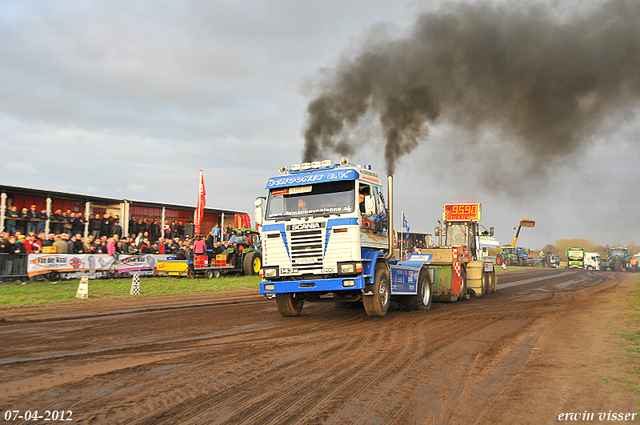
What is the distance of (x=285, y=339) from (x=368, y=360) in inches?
74.7

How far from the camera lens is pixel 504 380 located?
5.10 metres

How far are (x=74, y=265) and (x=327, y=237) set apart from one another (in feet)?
43.4

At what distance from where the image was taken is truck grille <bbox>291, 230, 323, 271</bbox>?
936 centimetres

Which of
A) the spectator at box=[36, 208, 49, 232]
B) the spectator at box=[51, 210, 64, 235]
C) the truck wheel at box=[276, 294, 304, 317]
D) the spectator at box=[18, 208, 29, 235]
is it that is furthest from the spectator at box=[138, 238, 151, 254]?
the truck wheel at box=[276, 294, 304, 317]

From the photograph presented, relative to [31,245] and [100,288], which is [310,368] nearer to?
[100,288]

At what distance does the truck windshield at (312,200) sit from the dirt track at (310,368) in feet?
7.54

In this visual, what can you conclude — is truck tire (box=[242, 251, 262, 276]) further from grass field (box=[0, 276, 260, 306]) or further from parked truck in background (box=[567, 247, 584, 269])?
parked truck in background (box=[567, 247, 584, 269])

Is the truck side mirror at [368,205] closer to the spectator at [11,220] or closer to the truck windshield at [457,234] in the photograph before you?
the truck windshield at [457,234]

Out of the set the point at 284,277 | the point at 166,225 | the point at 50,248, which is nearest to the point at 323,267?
the point at 284,277

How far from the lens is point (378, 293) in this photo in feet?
32.0

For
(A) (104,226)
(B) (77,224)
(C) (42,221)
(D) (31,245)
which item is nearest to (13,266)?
(D) (31,245)

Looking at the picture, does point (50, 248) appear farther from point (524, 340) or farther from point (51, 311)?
point (524, 340)

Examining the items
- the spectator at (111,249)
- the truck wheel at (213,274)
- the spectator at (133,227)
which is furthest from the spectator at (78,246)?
the truck wheel at (213,274)

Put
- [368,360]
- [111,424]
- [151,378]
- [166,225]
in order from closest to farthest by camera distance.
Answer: [111,424] → [151,378] → [368,360] → [166,225]
